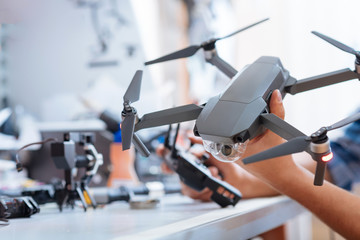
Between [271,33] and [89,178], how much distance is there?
71.7 inches

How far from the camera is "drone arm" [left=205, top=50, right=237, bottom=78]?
641mm

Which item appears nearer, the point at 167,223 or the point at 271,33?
the point at 167,223

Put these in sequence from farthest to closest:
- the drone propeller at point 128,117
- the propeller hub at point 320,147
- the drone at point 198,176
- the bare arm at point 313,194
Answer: the drone at point 198,176 → the bare arm at point 313,194 → the drone propeller at point 128,117 → the propeller hub at point 320,147

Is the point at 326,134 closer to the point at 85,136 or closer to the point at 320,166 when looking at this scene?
the point at 320,166

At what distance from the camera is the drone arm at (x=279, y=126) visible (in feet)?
1.39

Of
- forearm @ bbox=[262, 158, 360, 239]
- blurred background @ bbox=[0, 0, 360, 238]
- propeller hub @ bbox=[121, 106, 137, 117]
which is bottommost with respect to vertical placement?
blurred background @ bbox=[0, 0, 360, 238]

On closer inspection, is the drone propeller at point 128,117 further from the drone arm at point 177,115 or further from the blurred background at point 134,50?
the blurred background at point 134,50

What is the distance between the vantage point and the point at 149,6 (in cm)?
267

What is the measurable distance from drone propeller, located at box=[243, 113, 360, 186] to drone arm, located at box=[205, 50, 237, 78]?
0.79ft

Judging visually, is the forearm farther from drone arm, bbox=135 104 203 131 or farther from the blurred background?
the blurred background

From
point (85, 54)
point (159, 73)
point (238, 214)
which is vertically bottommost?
point (159, 73)

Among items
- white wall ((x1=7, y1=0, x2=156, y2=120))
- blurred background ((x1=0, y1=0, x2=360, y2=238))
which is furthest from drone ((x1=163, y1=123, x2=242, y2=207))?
white wall ((x1=7, y1=0, x2=156, y2=120))

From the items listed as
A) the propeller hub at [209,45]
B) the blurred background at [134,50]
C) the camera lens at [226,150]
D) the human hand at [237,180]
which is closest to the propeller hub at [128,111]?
the camera lens at [226,150]

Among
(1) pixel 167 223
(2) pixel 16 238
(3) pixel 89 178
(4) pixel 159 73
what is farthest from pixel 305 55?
(2) pixel 16 238
